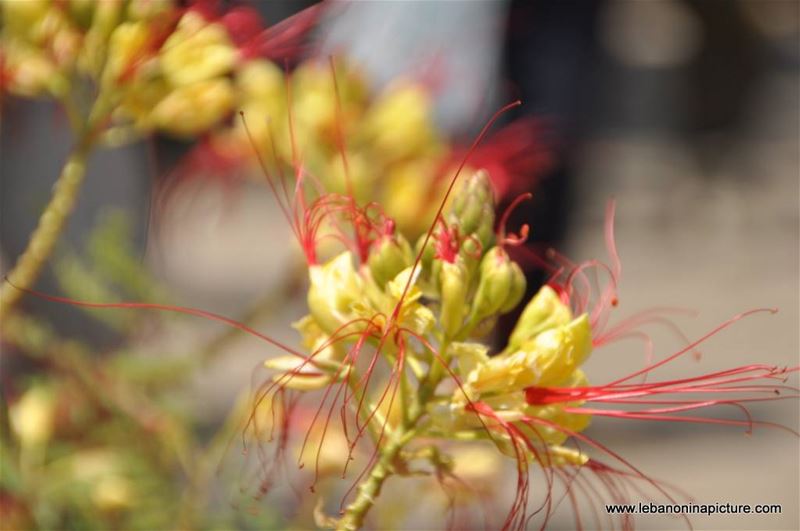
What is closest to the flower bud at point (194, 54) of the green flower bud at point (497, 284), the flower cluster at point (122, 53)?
the flower cluster at point (122, 53)

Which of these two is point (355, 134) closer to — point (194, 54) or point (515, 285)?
point (194, 54)

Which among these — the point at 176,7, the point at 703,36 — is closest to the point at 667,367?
the point at 176,7

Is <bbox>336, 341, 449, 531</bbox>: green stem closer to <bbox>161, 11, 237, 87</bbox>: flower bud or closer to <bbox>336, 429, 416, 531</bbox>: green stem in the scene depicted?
<bbox>336, 429, 416, 531</bbox>: green stem

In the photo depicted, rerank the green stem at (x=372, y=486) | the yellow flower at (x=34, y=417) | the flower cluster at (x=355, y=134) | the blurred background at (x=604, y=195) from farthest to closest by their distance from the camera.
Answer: the blurred background at (x=604, y=195)
the flower cluster at (x=355, y=134)
the yellow flower at (x=34, y=417)
the green stem at (x=372, y=486)

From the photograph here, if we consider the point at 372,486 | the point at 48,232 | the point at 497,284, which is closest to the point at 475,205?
the point at 497,284

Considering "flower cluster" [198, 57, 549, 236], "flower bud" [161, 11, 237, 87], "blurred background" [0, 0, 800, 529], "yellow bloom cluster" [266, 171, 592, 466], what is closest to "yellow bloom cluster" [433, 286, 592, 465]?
"yellow bloom cluster" [266, 171, 592, 466]

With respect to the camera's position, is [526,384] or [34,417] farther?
[34,417]

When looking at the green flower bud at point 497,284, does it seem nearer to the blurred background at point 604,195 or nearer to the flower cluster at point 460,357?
the flower cluster at point 460,357
